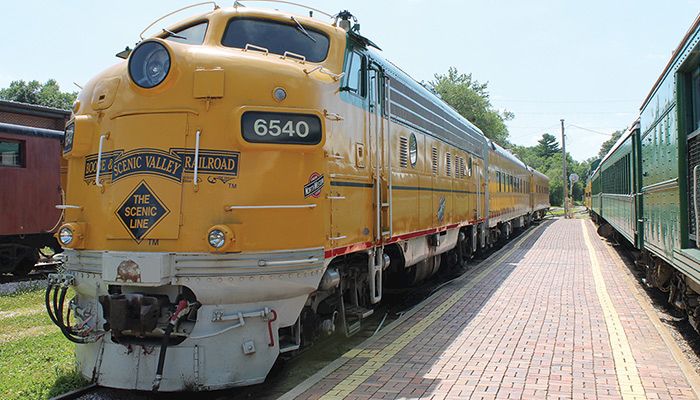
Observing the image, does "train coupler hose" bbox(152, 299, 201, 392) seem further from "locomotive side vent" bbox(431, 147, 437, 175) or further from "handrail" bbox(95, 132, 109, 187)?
"locomotive side vent" bbox(431, 147, 437, 175)

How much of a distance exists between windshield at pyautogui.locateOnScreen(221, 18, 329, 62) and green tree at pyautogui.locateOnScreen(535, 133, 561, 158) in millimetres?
143341

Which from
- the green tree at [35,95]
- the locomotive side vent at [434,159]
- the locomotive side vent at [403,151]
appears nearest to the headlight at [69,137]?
the locomotive side vent at [403,151]

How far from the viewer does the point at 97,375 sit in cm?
485

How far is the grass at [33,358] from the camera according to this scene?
5340 millimetres

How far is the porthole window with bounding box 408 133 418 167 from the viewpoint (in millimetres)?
Answer: 8070

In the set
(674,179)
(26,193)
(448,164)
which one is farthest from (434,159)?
(26,193)

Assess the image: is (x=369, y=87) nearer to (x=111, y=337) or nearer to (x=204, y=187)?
(x=204, y=187)

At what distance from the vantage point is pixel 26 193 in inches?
510

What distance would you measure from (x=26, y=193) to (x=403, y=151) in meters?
9.67

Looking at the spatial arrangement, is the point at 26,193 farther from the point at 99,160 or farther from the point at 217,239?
the point at 217,239

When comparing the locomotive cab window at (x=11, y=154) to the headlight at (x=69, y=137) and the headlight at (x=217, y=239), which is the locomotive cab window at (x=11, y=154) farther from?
the headlight at (x=217, y=239)

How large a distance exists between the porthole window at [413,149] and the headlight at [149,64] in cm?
Result: 403

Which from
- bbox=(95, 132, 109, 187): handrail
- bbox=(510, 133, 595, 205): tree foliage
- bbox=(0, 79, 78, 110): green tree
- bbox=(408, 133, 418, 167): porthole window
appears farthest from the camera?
bbox=(510, 133, 595, 205): tree foliage

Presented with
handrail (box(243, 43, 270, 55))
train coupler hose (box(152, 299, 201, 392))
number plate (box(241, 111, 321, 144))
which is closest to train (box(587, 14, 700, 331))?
number plate (box(241, 111, 321, 144))
